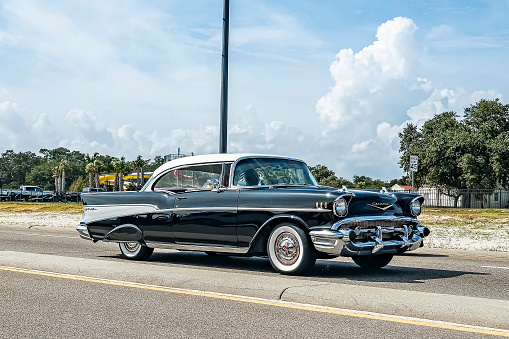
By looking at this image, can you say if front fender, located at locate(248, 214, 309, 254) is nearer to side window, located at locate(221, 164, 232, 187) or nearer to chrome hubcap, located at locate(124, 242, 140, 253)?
side window, located at locate(221, 164, 232, 187)

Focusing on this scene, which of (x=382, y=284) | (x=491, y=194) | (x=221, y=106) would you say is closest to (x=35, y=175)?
(x=491, y=194)

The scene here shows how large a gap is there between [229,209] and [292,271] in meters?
1.37

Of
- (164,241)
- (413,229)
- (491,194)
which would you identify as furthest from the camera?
(491,194)

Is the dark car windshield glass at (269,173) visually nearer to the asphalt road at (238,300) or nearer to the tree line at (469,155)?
the asphalt road at (238,300)

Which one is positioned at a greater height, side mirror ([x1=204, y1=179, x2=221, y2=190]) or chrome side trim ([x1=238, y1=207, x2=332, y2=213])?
side mirror ([x1=204, y1=179, x2=221, y2=190])

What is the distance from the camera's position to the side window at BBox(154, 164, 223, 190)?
33.0 ft

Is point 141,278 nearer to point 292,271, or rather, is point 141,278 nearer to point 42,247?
point 292,271

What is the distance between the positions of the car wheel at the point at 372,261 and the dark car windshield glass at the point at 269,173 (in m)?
1.40

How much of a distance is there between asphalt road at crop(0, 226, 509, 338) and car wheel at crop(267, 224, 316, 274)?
0.24 metres

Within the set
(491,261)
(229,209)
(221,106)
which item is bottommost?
(491,261)

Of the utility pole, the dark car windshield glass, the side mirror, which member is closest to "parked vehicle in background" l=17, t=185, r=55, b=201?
the utility pole

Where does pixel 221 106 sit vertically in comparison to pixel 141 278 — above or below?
above

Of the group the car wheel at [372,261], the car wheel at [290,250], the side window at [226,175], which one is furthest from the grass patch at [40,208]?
the car wheel at [290,250]

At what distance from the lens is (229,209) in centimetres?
945
